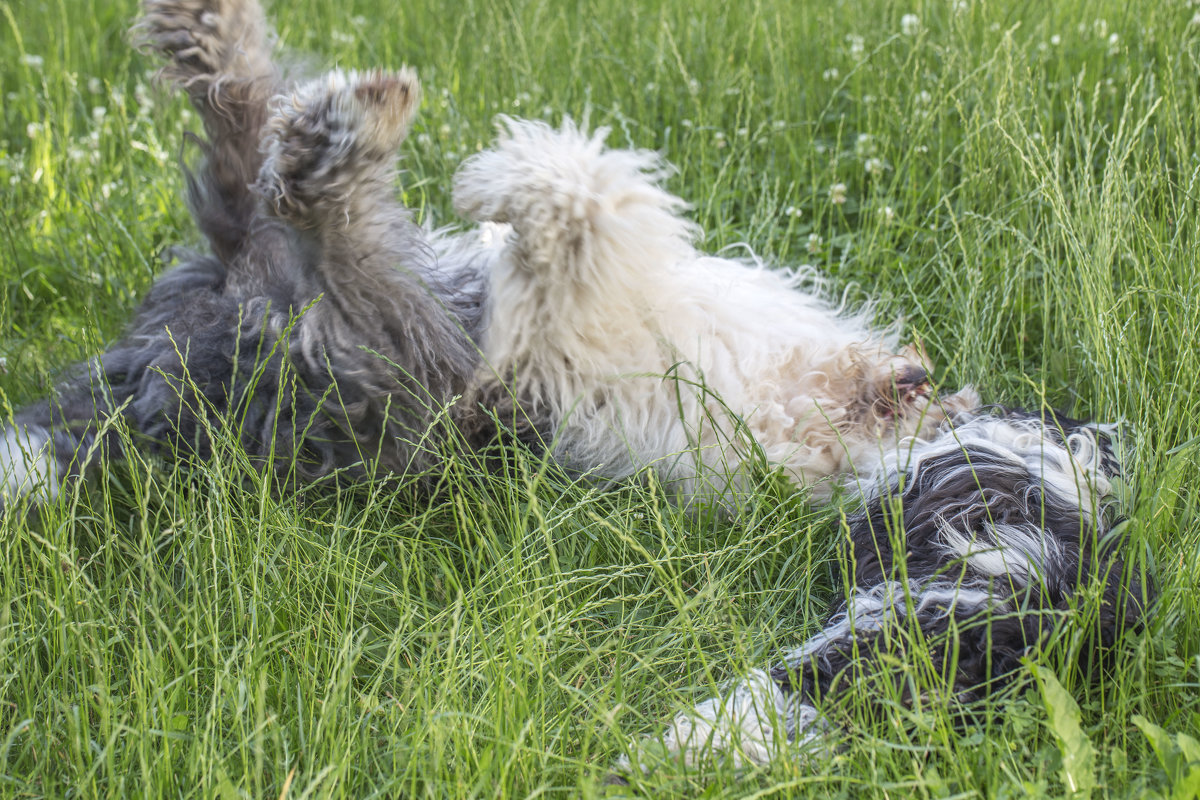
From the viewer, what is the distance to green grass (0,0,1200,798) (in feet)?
5.67

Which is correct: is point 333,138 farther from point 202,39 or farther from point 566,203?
point 202,39

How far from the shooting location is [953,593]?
198 centimetres

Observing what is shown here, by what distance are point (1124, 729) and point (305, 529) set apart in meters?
1.71

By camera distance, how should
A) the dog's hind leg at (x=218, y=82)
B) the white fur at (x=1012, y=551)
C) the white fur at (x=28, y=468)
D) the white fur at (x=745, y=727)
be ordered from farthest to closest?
1. the dog's hind leg at (x=218, y=82)
2. the white fur at (x=28, y=468)
3. the white fur at (x=1012, y=551)
4. the white fur at (x=745, y=727)

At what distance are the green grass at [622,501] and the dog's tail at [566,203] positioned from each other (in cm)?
54

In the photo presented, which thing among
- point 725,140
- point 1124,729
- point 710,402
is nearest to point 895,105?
point 725,140

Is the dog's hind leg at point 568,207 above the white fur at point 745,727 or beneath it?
above

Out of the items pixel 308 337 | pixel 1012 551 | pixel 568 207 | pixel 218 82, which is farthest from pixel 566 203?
pixel 1012 551

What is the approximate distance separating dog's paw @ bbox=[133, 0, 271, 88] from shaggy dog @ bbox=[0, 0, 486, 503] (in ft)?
0.79

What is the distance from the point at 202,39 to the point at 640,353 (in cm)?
152

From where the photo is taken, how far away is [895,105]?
360 cm

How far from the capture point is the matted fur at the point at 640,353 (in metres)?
2.44

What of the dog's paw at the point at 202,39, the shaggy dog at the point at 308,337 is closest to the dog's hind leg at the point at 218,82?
the dog's paw at the point at 202,39

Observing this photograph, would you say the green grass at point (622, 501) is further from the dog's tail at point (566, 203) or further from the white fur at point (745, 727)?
the dog's tail at point (566, 203)
